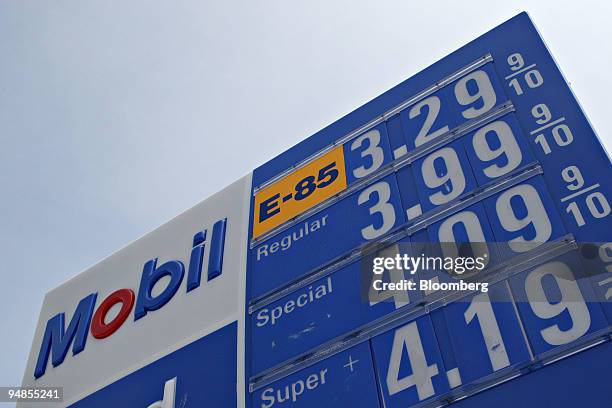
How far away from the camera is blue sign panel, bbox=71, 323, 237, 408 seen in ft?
21.0

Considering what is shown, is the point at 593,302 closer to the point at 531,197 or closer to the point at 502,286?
the point at 502,286

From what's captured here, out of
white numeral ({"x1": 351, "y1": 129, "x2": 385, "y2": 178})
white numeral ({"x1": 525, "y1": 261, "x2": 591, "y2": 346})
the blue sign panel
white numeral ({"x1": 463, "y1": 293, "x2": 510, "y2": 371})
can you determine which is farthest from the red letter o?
white numeral ({"x1": 525, "y1": 261, "x2": 591, "y2": 346})

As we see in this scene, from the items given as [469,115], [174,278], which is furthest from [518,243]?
[174,278]

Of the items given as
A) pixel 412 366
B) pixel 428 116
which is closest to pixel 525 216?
pixel 412 366

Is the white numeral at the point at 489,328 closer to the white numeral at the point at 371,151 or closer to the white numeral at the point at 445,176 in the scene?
the white numeral at the point at 445,176

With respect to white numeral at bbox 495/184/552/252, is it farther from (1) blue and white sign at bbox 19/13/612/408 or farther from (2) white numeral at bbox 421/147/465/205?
(2) white numeral at bbox 421/147/465/205

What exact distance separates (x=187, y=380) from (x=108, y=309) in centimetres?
198

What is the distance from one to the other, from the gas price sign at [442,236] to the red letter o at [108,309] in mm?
1705

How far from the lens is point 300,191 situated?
7289 mm

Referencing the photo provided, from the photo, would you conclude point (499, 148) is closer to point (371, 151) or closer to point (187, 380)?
point (371, 151)

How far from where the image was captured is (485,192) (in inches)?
225

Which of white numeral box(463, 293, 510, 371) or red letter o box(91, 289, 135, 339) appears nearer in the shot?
white numeral box(463, 293, 510, 371)

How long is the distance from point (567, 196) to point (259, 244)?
2.96 metres

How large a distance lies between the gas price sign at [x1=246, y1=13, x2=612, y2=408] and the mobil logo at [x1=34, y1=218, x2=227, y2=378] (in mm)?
553
